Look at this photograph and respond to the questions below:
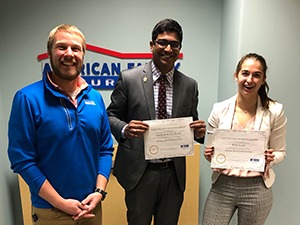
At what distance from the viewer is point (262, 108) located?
1.68 meters

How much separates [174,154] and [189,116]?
0.87 feet

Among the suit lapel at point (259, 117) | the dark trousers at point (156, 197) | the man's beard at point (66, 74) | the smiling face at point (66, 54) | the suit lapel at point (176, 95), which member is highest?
the smiling face at point (66, 54)

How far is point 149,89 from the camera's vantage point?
1653 mm

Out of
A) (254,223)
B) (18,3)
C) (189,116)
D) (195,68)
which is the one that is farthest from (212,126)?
(18,3)

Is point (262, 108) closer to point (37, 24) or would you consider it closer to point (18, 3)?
point (37, 24)

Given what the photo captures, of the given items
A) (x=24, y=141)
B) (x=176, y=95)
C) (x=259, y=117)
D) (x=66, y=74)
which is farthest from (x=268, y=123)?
(x=24, y=141)

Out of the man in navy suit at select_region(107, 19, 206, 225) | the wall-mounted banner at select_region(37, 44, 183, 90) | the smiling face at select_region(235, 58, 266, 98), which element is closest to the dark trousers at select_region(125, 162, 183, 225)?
the man in navy suit at select_region(107, 19, 206, 225)

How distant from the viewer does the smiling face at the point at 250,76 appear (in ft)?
5.26

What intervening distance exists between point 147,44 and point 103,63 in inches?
17.4

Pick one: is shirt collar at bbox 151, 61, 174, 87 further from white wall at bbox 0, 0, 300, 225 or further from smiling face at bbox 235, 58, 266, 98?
white wall at bbox 0, 0, 300, 225

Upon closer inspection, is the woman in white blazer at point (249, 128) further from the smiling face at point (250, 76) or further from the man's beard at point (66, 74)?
the man's beard at point (66, 74)

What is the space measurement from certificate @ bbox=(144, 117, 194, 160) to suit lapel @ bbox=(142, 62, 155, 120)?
0.10 m

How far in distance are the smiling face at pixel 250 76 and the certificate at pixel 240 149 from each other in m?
0.25

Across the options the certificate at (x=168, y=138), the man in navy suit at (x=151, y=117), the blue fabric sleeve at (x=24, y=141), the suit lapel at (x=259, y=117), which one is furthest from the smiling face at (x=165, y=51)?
the blue fabric sleeve at (x=24, y=141)
